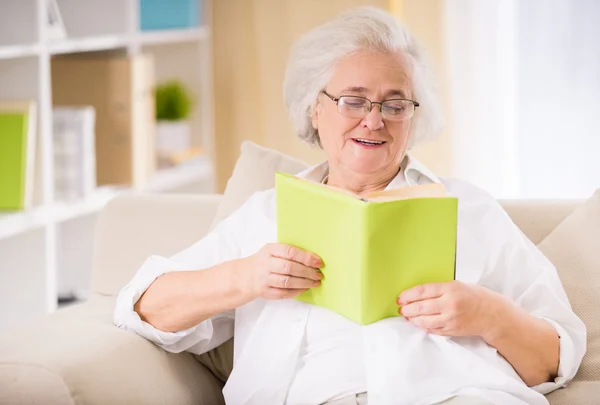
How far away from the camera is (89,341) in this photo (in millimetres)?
1539

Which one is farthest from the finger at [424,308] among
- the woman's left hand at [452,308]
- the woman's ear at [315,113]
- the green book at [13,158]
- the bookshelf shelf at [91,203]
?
the green book at [13,158]

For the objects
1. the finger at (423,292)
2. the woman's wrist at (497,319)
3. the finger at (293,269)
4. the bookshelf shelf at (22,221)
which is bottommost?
the bookshelf shelf at (22,221)

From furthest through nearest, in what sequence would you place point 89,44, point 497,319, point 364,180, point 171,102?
point 171,102, point 89,44, point 364,180, point 497,319

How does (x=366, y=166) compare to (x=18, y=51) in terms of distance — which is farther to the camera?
(x=18, y=51)

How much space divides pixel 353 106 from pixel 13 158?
4.51ft

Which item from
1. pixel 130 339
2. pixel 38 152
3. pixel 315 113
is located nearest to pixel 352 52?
pixel 315 113

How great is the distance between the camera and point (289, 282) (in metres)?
1.44

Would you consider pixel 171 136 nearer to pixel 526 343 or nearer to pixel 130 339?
pixel 130 339

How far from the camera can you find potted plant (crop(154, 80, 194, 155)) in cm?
372

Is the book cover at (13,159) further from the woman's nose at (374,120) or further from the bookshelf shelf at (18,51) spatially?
the woman's nose at (374,120)

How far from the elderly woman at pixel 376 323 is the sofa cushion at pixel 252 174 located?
11cm

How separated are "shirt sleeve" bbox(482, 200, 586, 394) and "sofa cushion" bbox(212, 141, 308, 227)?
1.68ft

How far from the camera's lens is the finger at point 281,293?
4.76 feet

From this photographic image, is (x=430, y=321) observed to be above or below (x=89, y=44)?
below
